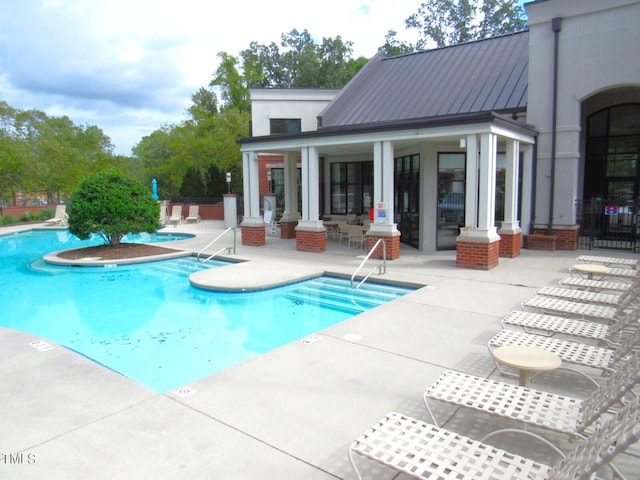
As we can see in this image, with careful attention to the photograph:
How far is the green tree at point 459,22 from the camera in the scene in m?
40.5

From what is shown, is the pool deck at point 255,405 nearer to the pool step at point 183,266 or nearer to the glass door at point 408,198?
the pool step at point 183,266

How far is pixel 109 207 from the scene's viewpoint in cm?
1403

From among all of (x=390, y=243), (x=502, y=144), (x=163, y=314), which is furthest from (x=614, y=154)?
(x=163, y=314)

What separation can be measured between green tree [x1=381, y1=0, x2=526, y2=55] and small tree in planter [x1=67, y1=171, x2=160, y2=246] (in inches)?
1326

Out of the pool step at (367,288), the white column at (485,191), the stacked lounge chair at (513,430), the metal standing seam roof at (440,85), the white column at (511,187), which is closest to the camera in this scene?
the stacked lounge chair at (513,430)

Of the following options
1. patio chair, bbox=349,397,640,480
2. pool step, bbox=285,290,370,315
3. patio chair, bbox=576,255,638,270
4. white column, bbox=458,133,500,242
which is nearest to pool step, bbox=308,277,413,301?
pool step, bbox=285,290,370,315

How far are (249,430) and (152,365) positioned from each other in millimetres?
3004

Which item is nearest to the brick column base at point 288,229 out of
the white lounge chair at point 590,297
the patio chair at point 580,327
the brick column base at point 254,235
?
the brick column base at point 254,235

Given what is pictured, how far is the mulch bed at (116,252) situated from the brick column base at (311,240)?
4131mm

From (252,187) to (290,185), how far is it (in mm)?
2222

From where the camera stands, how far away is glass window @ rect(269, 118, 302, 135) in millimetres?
22672

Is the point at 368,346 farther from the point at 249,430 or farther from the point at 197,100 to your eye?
the point at 197,100

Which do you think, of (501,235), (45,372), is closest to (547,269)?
(501,235)

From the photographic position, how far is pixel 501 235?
12.8 metres
